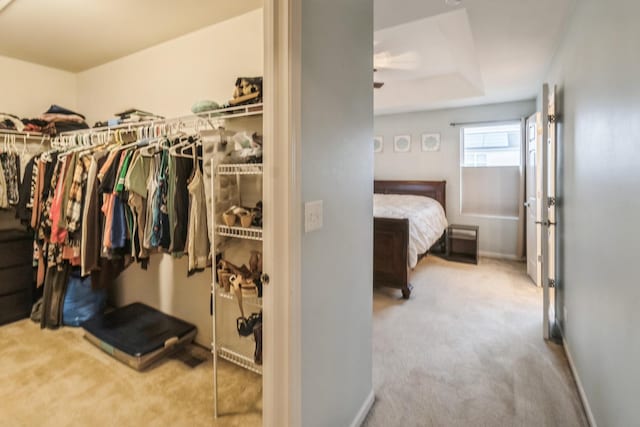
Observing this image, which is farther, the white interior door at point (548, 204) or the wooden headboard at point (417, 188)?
the wooden headboard at point (417, 188)

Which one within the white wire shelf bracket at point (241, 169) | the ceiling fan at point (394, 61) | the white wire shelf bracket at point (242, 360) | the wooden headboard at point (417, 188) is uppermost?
the ceiling fan at point (394, 61)

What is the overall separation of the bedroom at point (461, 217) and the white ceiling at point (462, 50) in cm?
2

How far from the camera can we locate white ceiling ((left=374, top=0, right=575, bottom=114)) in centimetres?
230

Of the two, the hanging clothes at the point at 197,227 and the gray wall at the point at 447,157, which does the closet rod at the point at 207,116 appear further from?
the gray wall at the point at 447,157

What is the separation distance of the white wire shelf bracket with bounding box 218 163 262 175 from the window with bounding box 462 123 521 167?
4.70m

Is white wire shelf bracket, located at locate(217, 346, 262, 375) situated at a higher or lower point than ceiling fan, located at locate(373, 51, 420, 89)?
lower

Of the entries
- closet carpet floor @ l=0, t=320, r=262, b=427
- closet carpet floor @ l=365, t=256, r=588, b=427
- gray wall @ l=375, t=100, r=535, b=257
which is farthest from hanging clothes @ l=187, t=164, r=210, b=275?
gray wall @ l=375, t=100, r=535, b=257

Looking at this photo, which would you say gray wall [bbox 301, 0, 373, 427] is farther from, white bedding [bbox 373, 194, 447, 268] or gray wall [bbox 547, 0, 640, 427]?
white bedding [bbox 373, 194, 447, 268]

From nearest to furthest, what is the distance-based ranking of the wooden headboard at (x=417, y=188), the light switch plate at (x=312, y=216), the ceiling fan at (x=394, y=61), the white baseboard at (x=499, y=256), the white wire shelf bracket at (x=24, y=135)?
1. the light switch plate at (x=312, y=216)
2. the white wire shelf bracket at (x=24, y=135)
3. the ceiling fan at (x=394, y=61)
4. the white baseboard at (x=499, y=256)
5. the wooden headboard at (x=417, y=188)

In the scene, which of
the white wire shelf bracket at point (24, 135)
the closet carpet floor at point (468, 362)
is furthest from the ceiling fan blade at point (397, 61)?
the white wire shelf bracket at point (24, 135)

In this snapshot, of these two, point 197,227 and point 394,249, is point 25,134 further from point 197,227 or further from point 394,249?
point 394,249

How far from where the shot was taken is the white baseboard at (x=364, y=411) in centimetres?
168

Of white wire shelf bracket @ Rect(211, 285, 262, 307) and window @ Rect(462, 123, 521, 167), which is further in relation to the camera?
window @ Rect(462, 123, 521, 167)

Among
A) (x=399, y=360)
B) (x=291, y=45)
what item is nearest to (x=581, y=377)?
(x=399, y=360)
